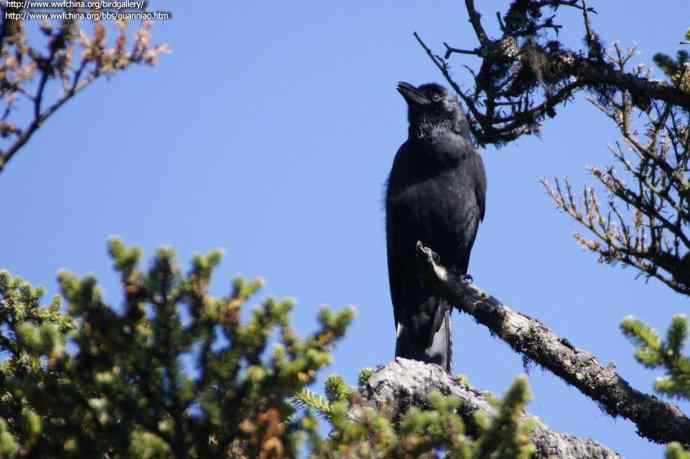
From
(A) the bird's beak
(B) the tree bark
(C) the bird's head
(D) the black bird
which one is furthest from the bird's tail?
(B) the tree bark

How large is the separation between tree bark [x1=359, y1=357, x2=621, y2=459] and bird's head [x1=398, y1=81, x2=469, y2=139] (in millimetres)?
2994

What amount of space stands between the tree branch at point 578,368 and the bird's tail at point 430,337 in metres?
1.64

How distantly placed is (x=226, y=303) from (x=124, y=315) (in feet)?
1.03

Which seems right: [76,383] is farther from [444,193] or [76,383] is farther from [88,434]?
[444,193]

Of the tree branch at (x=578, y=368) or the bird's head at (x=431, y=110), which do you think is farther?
the bird's head at (x=431, y=110)

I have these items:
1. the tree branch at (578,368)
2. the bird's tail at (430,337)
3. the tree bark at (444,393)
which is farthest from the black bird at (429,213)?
the tree bark at (444,393)

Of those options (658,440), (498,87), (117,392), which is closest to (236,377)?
(117,392)

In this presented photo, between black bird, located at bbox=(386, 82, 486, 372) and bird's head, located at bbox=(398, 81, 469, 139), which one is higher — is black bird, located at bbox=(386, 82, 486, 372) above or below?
below

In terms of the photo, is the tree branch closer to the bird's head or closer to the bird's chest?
the bird's chest

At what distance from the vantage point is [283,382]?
2.79 m

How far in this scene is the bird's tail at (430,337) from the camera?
7.00 m

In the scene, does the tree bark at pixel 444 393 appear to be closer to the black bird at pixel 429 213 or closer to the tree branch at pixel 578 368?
the tree branch at pixel 578 368

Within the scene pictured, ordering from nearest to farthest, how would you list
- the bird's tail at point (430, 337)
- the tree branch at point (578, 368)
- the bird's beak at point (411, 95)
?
1. the tree branch at point (578, 368)
2. the bird's tail at point (430, 337)
3. the bird's beak at point (411, 95)

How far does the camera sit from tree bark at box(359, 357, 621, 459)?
4.56 m
